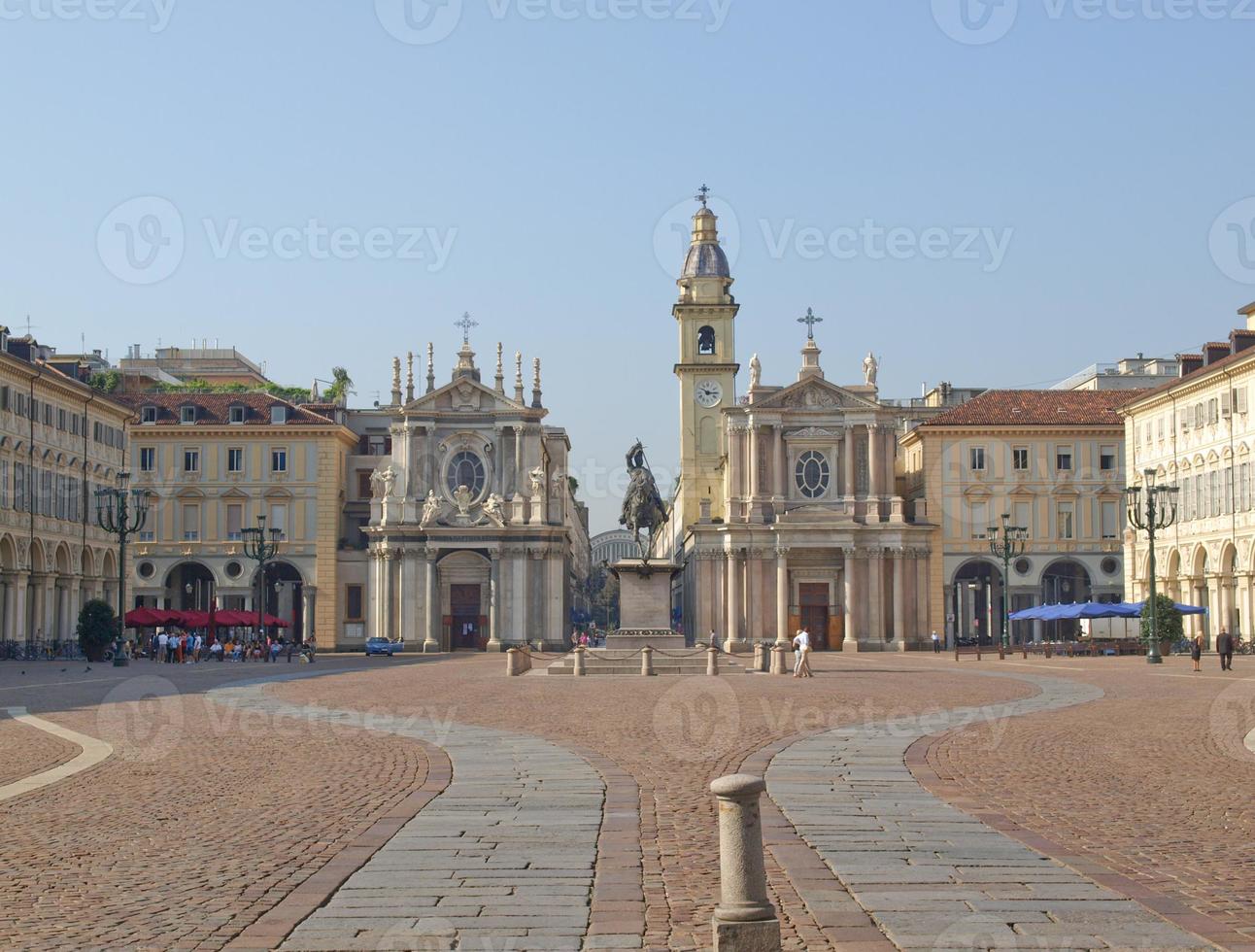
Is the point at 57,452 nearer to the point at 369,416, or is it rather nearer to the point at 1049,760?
the point at 369,416

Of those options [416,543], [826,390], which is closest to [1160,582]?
[826,390]

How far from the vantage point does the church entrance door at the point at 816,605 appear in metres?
94.4

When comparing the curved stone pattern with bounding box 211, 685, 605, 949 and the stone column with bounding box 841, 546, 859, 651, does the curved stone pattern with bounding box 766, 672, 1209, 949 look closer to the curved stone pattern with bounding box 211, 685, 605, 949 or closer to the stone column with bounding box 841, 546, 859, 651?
the curved stone pattern with bounding box 211, 685, 605, 949

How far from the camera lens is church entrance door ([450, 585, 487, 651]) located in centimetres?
9662

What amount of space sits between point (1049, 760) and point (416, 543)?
77.6 metres

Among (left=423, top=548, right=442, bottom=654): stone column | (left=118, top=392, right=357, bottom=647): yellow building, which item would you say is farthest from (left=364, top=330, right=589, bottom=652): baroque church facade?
(left=118, top=392, right=357, bottom=647): yellow building

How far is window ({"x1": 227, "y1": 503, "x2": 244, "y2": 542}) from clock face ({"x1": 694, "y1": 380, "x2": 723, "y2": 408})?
99.0 ft

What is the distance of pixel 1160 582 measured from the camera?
78500 mm

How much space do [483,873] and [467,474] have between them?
8674 cm

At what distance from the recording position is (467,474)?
97750mm

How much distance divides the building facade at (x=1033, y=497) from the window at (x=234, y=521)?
4034 cm

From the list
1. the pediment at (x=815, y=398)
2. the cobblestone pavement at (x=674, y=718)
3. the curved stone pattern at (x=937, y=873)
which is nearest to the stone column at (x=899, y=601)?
the pediment at (x=815, y=398)

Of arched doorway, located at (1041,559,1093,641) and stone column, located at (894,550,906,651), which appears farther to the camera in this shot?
arched doorway, located at (1041,559,1093,641)

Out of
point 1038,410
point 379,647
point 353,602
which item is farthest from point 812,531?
point 353,602
